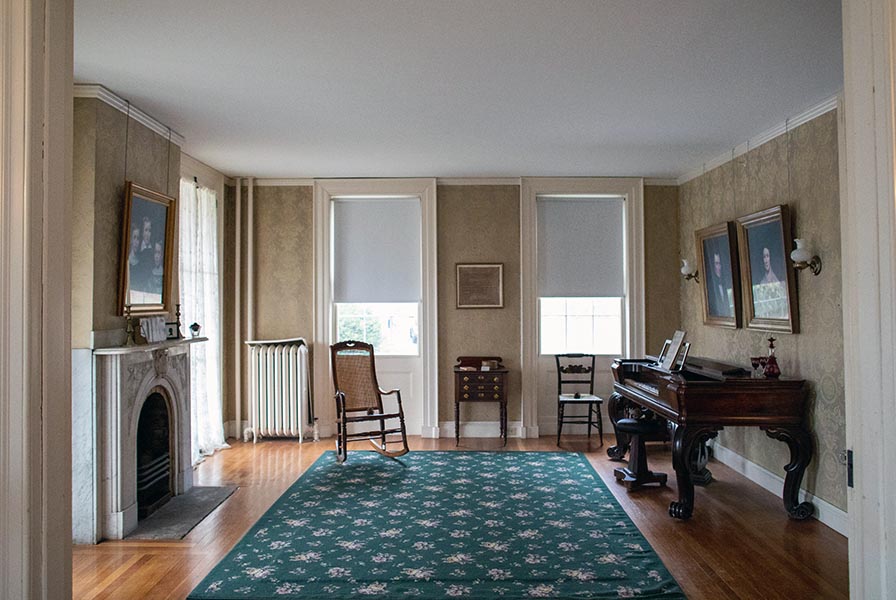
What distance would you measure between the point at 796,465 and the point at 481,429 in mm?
3463

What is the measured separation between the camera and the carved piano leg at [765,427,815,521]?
14.8ft

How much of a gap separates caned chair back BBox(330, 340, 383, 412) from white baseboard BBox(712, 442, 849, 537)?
11.0ft

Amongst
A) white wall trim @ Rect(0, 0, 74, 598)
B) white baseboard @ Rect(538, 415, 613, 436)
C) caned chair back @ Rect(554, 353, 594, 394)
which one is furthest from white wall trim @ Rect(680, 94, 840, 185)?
white wall trim @ Rect(0, 0, 74, 598)

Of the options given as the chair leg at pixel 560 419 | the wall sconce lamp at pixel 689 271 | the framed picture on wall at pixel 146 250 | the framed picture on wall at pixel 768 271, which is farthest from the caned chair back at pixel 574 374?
the framed picture on wall at pixel 146 250

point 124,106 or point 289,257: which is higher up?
point 124,106

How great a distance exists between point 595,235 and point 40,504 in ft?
21.4

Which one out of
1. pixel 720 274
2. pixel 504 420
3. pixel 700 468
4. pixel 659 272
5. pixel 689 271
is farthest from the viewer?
pixel 659 272

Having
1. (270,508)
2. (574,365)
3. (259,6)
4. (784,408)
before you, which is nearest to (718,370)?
(784,408)

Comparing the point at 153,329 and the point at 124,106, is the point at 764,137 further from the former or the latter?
the point at 153,329

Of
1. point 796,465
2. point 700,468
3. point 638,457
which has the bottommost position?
point 700,468

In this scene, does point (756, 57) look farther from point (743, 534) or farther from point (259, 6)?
point (743, 534)

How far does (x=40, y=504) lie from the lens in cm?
155

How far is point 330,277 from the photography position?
289 inches

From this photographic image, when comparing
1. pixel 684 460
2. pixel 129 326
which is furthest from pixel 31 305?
pixel 684 460
